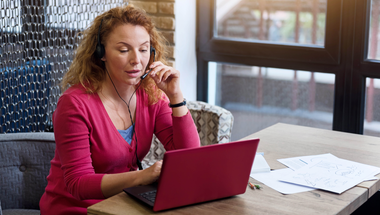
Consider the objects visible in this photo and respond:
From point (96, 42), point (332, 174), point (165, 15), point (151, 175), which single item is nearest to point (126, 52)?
point (96, 42)

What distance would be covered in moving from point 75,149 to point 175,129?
0.38 metres

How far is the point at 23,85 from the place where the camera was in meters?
1.78

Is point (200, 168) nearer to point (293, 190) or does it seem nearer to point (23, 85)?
point (293, 190)

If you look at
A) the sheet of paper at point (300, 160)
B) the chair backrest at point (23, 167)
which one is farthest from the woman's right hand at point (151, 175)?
the chair backrest at point (23, 167)

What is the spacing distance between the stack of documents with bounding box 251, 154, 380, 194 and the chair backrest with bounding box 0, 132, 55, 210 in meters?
0.86

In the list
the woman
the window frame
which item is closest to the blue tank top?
the woman

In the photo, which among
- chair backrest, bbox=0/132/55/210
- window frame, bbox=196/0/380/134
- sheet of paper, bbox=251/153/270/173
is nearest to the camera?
sheet of paper, bbox=251/153/270/173

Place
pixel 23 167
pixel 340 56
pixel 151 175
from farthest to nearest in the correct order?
pixel 340 56
pixel 23 167
pixel 151 175

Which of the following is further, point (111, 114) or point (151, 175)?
point (111, 114)

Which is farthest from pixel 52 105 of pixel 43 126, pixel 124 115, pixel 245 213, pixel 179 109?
pixel 245 213

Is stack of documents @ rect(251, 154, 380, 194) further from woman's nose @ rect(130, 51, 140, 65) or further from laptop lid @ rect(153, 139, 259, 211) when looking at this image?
woman's nose @ rect(130, 51, 140, 65)

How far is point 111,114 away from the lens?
4.72ft

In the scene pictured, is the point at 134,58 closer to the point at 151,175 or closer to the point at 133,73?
the point at 133,73

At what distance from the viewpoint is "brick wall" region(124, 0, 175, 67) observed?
2.41 metres
